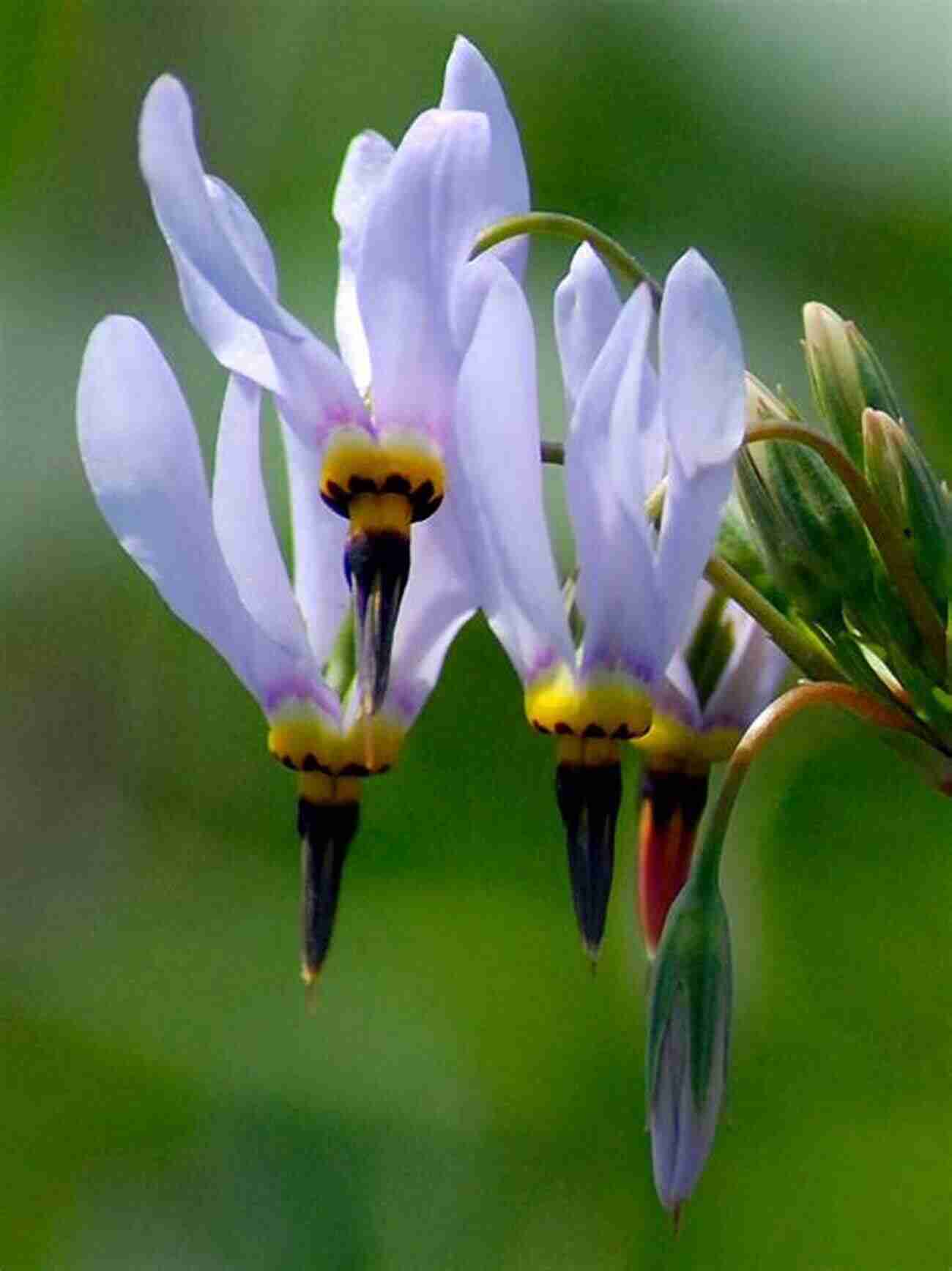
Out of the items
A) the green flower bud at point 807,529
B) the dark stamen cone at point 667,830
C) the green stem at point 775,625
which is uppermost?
the green flower bud at point 807,529

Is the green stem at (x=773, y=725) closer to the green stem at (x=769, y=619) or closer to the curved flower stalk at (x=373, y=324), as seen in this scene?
the green stem at (x=769, y=619)

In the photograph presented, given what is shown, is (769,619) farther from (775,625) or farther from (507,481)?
(507,481)

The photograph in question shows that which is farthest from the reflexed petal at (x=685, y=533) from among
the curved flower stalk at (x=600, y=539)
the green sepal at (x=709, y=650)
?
the green sepal at (x=709, y=650)

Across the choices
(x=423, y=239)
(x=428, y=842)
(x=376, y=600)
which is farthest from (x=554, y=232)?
(x=428, y=842)

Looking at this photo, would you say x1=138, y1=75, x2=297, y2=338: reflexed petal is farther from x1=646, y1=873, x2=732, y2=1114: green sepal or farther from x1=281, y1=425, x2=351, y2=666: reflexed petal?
x1=646, y1=873, x2=732, y2=1114: green sepal

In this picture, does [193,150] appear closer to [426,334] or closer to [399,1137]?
[426,334]

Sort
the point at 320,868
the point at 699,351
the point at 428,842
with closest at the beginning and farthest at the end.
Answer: the point at 699,351 < the point at 320,868 < the point at 428,842
